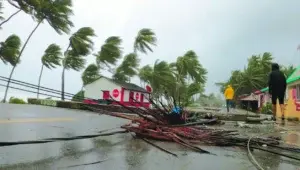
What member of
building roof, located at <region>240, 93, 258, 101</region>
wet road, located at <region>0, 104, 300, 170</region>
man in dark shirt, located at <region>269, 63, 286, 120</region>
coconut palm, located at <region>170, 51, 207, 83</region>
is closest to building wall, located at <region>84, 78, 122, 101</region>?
coconut palm, located at <region>170, 51, 207, 83</region>

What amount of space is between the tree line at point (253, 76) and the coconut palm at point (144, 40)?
14.5 meters

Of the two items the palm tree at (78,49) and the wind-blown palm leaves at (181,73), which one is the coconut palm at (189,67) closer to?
the wind-blown palm leaves at (181,73)

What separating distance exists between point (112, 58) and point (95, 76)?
14.1ft

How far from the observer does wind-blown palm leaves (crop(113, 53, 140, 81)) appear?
50625 millimetres

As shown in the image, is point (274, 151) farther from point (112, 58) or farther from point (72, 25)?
point (112, 58)

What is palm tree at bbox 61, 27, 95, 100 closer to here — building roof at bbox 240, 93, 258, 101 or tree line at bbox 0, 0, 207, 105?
tree line at bbox 0, 0, 207, 105

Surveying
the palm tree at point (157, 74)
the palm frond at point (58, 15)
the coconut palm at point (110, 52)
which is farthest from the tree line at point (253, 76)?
the palm frond at point (58, 15)

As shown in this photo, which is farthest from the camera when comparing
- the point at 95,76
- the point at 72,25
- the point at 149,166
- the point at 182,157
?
the point at 95,76

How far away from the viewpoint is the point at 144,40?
52.1m

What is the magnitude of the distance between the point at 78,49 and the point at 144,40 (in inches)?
482

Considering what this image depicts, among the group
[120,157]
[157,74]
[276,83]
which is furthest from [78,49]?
[120,157]

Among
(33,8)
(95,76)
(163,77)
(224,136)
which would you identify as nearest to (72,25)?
(33,8)

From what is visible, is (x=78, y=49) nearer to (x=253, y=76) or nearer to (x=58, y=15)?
(x=58, y=15)

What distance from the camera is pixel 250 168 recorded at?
12.4 ft
